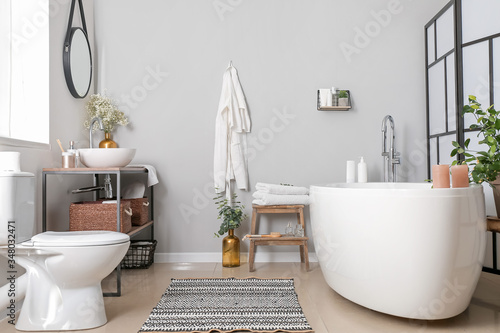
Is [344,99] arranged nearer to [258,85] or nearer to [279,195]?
[258,85]

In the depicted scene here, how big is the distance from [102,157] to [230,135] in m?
1.14

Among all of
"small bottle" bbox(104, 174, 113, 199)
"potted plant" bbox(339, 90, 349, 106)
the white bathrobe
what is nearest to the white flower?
"small bottle" bbox(104, 174, 113, 199)

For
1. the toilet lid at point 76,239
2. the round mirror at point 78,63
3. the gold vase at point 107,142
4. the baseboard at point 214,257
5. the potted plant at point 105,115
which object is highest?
the round mirror at point 78,63

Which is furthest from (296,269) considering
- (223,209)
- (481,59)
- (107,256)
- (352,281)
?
(481,59)

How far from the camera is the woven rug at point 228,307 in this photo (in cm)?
204

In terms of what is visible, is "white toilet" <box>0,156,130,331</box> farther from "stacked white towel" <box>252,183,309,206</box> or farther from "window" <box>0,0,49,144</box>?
"stacked white towel" <box>252,183,309,206</box>

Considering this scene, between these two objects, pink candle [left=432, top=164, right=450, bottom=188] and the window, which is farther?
the window

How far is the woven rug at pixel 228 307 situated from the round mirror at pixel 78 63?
1.57m

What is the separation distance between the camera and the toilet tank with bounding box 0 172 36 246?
6.41ft

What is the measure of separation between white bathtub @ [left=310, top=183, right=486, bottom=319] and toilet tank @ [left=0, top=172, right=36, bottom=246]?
5.16 ft

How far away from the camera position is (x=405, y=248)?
1.94 meters

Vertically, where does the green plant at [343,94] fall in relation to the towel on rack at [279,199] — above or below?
above

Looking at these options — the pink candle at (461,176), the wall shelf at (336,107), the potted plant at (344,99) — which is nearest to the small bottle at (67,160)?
the wall shelf at (336,107)

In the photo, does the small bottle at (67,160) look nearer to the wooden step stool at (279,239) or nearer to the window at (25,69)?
the window at (25,69)
